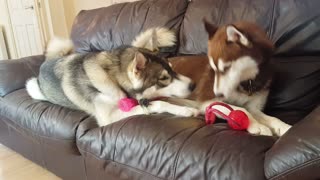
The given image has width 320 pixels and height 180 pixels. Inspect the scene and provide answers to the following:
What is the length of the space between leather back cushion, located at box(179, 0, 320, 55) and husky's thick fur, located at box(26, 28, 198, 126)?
8.1 inches

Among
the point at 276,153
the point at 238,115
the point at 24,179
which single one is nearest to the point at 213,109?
the point at 238,115

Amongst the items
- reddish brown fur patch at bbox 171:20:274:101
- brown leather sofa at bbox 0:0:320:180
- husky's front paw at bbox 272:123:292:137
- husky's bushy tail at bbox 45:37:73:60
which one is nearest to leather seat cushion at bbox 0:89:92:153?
brown leather sofa at bbox 0:0:320:180

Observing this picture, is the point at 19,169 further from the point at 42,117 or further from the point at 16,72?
the point at 16,72

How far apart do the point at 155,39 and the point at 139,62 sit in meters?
0.38

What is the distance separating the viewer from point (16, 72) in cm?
259

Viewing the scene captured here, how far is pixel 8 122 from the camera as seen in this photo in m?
2.29

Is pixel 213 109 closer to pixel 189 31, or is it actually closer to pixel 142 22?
pixel 189 31

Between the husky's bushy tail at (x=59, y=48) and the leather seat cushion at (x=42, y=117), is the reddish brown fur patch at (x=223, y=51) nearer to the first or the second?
the leather seat cushion at (x=42, y=117)

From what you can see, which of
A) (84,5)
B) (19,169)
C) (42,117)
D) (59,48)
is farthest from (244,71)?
(84,5)

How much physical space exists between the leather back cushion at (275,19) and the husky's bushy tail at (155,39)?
4.7 inches

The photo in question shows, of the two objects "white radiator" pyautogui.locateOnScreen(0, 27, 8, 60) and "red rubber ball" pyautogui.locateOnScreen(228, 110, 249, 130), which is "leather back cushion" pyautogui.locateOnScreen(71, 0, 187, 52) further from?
"white radiator" pyautogui.locateOnScreen(0, 27, 8, 60)

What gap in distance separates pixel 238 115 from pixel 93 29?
1.68 metres

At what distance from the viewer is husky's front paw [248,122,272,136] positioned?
1349mm

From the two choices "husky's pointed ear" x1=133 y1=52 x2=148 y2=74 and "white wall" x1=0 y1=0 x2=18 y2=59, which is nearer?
"husky's pointed ear" x1=133 y1=52 x2=148 y2=74
